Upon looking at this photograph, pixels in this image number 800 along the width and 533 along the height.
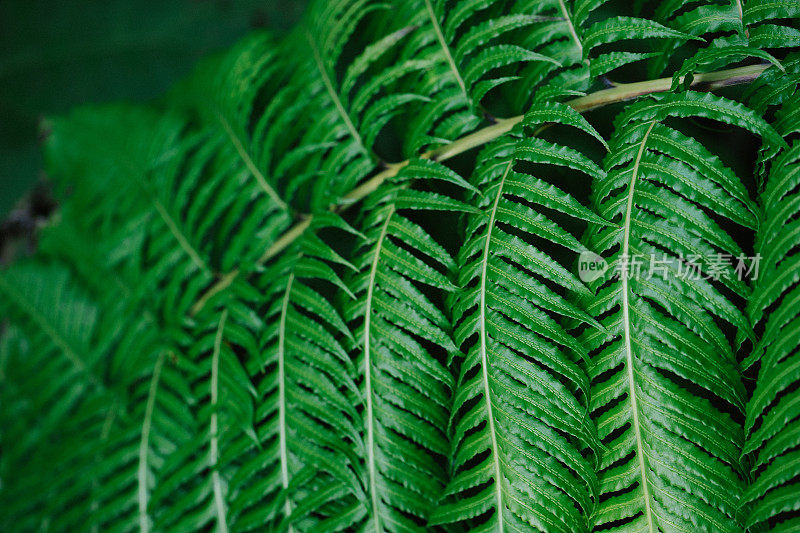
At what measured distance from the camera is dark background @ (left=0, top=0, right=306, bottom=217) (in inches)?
80.4

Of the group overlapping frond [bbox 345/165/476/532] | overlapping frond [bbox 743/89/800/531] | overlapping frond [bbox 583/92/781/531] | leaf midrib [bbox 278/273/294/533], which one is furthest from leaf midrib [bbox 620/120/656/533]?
leaf midrib [bbox 278/273/294/533]

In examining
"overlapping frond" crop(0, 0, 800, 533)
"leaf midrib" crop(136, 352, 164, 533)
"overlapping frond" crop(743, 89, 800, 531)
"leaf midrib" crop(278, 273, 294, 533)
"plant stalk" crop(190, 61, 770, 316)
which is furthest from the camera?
"leaf midrib" crop(136, 352, 164, 533)

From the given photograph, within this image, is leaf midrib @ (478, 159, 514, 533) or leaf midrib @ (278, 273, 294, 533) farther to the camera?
leaf midrib @ (278, 273, 294, 533)

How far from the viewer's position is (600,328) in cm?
90

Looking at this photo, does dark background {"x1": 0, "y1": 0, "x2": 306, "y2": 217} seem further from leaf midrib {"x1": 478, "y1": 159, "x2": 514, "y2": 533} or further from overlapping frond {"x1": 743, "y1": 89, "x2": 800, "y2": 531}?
overlapping frond {"x1": 743, "y1": 89, "x2": 800, "y2": 531}

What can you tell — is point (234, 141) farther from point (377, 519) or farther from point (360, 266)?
point (377, 519)

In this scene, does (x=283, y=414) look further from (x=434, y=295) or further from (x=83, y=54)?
(x=83, y=54)

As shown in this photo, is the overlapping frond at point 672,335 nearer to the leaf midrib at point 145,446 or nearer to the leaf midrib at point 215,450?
the leaf midrib at point 215,450

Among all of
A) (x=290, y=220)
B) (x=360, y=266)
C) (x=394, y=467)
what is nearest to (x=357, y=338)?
(x=360, y=266)

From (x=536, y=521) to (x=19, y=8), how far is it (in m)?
2.56

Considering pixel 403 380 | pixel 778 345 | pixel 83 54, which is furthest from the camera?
pixel 83 54

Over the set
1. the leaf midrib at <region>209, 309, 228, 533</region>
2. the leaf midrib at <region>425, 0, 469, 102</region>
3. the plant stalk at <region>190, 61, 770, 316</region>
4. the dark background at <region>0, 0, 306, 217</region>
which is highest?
the dark background at <region>0, 0, 306, 217</region>

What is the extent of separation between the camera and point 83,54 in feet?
6.99

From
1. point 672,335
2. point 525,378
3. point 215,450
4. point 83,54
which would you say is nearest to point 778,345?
point 672,335
